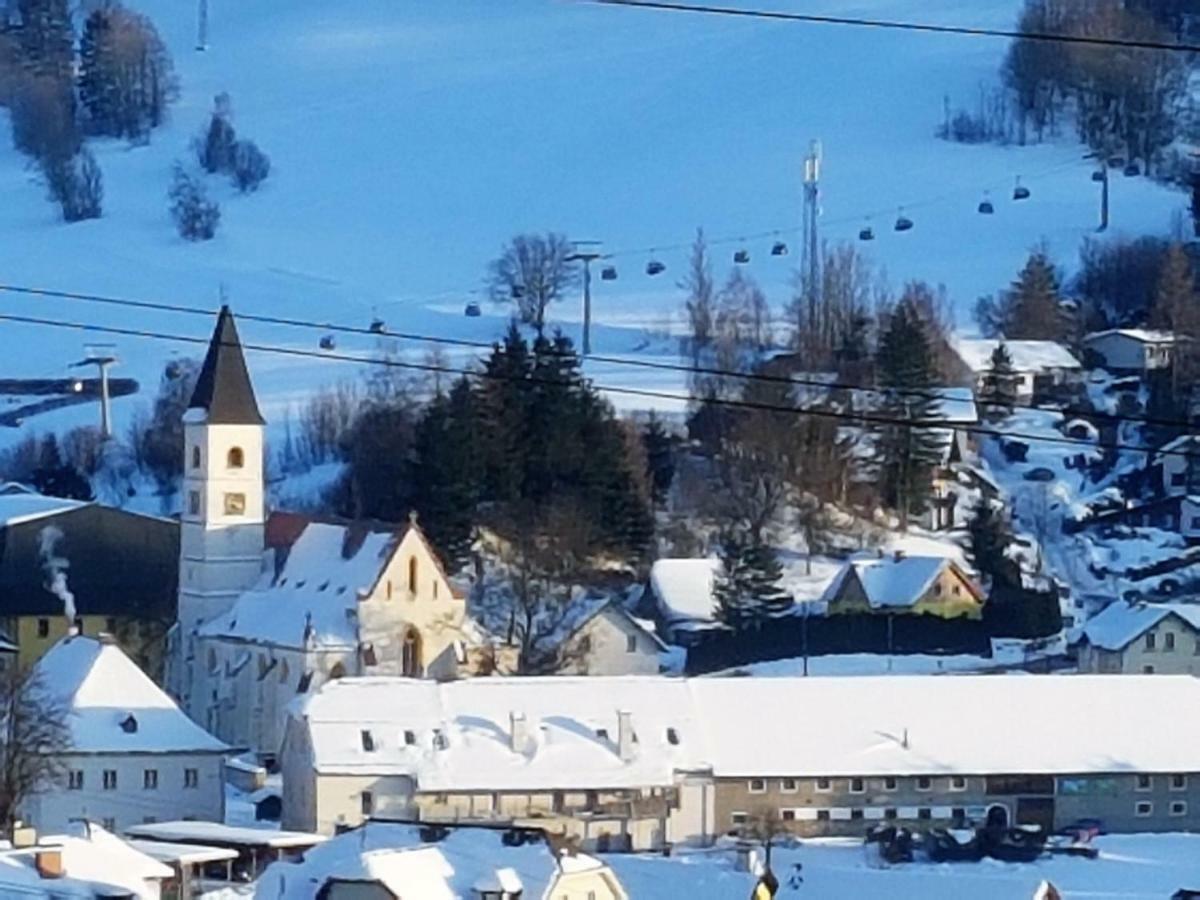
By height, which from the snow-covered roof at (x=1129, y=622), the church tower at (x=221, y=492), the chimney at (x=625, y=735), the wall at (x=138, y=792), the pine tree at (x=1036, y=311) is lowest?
the wall at (x=138, y=792)

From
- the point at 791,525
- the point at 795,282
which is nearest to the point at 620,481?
the point at 791,525

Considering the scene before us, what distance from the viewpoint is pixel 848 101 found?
257 feet

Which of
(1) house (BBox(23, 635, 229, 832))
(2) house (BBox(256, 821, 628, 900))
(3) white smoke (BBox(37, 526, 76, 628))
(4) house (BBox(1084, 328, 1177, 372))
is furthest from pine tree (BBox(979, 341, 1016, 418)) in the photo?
(2) house (BBox(256, 821, 628, 900))

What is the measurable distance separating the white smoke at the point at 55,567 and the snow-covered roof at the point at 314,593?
2.49m

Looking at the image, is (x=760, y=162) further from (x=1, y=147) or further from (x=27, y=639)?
(x=27, y=639)

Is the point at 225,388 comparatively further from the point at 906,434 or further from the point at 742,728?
the point at 906,434

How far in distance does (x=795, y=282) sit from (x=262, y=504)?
23715 millimetres

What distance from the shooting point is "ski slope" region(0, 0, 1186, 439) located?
60.8 meters

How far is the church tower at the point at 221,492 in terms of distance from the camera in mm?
35500

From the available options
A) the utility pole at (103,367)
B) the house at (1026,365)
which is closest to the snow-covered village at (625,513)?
the house at (1026,365)

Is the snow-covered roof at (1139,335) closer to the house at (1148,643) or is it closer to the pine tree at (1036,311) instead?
the pine tree at (1036,311)

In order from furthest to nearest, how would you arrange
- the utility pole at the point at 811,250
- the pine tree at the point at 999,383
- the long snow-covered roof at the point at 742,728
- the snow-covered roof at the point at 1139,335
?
the utility pole at the point at 811,250 < the snow-covered roof at the point at 1139,335 < the pine tree at the point at 999,383 < the long snow-covered roof at the point at 742,728

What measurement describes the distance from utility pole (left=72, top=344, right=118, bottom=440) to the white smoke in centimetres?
1074

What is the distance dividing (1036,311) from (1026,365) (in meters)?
3.49
